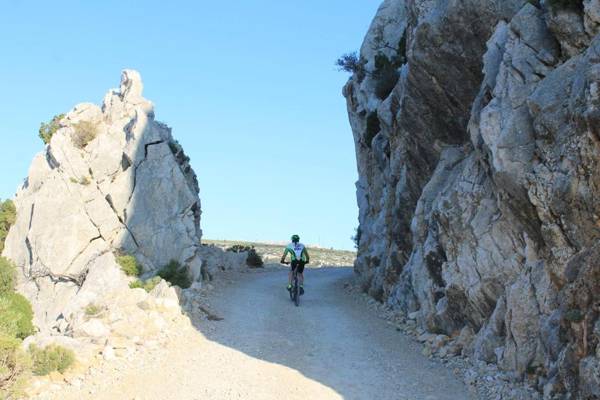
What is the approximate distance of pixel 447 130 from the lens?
20625mm

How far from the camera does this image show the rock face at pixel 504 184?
10969 mm

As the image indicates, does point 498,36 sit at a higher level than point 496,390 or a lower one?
higher

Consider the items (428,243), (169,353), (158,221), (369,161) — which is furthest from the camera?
(369,161)

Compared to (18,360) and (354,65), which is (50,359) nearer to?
(18,360)

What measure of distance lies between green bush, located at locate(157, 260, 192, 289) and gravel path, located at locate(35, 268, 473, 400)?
3.35 m

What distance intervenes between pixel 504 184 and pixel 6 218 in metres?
24.0

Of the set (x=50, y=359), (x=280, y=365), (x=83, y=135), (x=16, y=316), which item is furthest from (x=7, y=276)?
(x=280, y=365)

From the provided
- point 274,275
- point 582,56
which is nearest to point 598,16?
point 582,56

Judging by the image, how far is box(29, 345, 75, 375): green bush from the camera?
1471 cm

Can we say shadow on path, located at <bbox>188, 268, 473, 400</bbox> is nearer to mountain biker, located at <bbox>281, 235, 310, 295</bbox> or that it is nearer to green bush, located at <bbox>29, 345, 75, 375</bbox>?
mountain biker, located at <bbox>281, 235, 310, 295</bbox>

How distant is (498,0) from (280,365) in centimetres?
1129

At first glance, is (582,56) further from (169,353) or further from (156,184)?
(156,184)

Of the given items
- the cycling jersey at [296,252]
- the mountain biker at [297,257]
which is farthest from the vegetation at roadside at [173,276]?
the cycling jersey at [296,252]

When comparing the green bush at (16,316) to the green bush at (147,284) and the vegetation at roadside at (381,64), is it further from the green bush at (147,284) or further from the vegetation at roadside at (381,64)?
the vegetation at roadside at (381,64)
